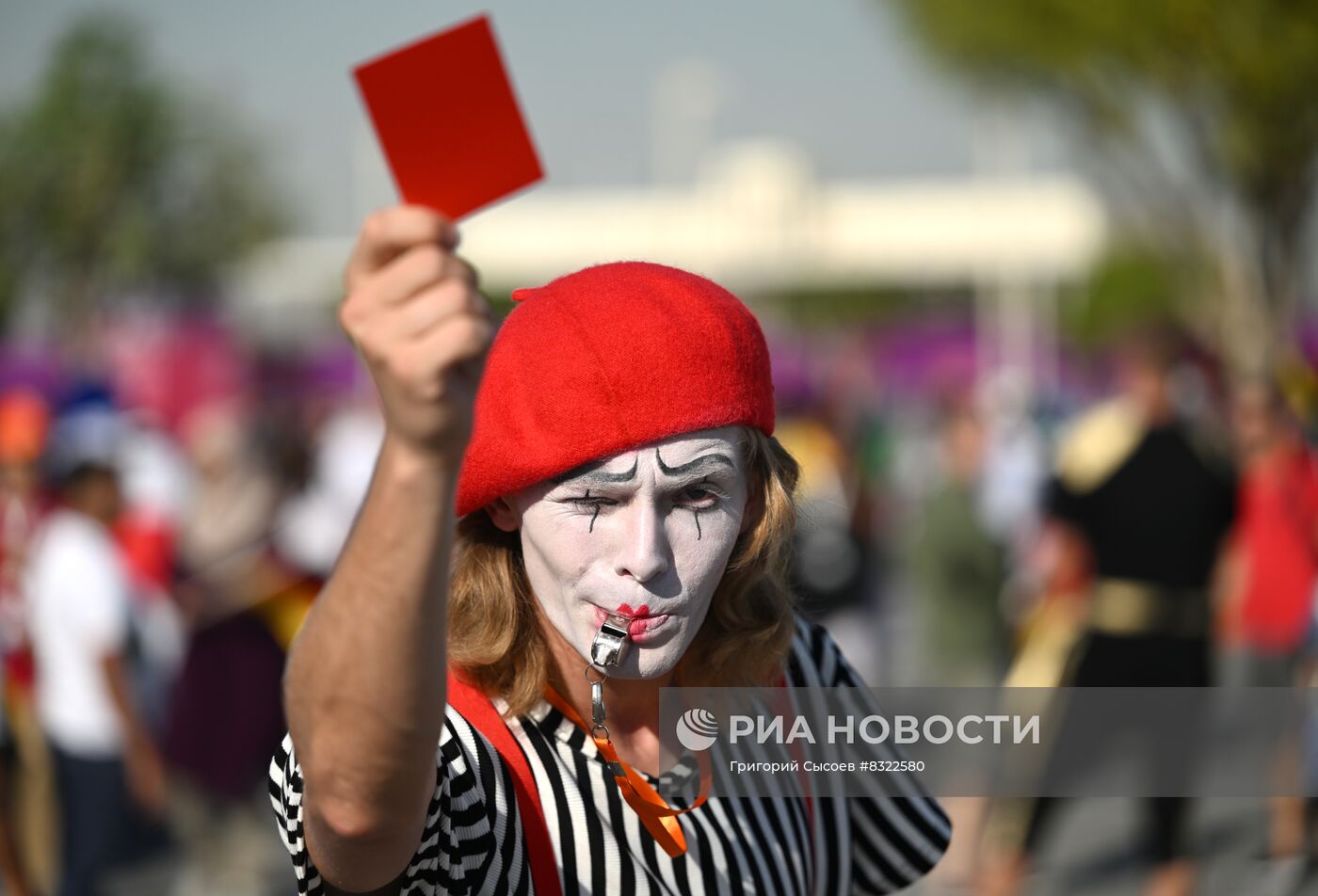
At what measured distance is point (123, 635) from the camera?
5609mm

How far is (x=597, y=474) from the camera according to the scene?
1644 millimetres

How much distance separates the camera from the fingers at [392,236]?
1106mm

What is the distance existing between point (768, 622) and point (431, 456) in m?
0.88

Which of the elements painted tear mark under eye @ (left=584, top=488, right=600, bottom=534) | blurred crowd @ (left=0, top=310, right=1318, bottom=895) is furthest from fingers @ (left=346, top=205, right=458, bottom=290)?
blurred crowd @ (left=0, top=310, right=1318, bottom=895)

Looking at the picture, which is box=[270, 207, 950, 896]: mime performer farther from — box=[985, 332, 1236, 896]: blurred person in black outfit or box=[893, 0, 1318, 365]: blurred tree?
box=[893, 0, 1318, 365]: blurred tree

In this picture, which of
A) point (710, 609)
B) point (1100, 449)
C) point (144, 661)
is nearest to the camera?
point (710, 609)

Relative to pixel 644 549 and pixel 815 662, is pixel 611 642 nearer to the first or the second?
pixel 644 549

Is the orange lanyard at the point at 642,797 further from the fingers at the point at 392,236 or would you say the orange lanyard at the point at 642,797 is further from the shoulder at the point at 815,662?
the fingers at the point at 392,236

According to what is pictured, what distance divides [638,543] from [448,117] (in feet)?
1.89

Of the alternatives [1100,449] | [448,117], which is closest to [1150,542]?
[1100,449]

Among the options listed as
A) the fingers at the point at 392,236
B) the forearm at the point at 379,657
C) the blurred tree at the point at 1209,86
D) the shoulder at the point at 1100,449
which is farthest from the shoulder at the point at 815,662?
the blurred tree at the point at 1209,86

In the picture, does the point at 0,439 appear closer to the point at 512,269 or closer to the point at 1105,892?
the point at 1105,892

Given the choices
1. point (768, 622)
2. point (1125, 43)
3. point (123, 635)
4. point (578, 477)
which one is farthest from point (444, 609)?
point (1125, 43)

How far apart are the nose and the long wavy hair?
0.17 meters
